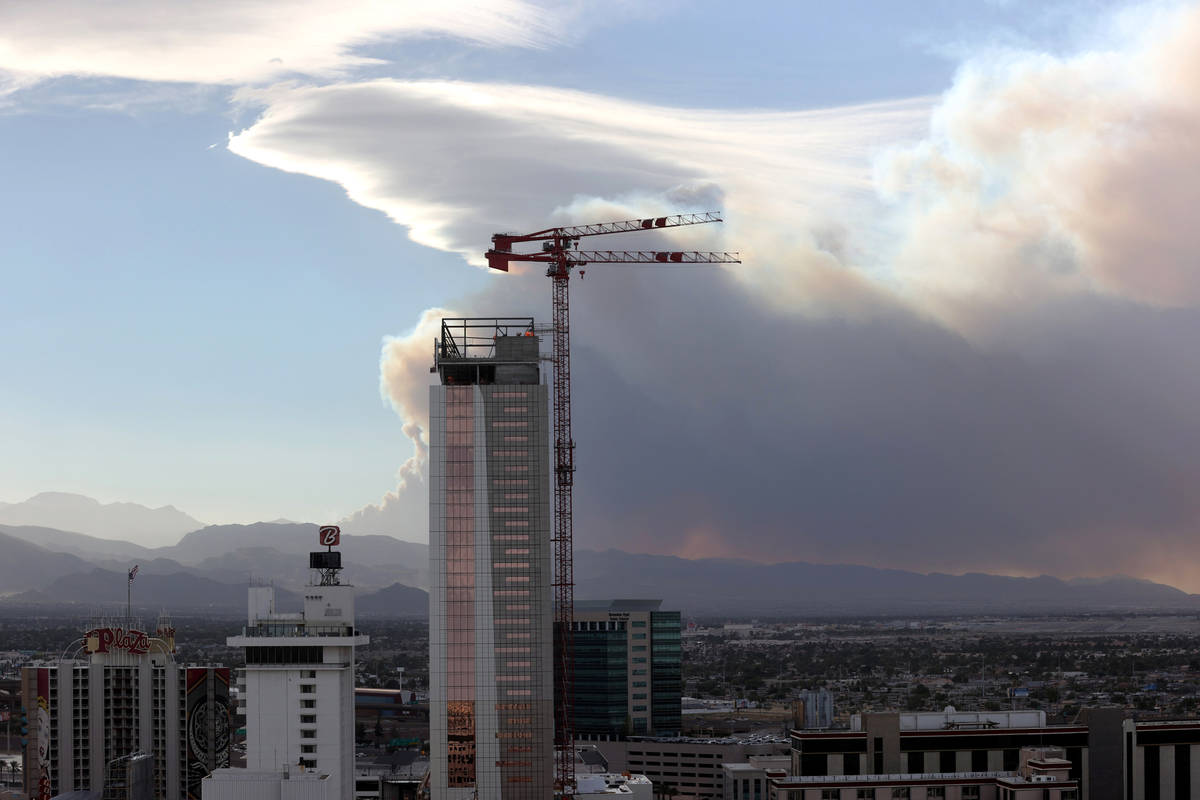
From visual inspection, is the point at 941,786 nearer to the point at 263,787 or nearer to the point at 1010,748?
the point at 1010,748

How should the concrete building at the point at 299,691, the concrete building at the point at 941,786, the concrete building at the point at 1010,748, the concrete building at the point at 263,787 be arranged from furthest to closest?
the concrete building at the point at 1010,748 < the concrete building at the point at 941,786 < the concrete building at the point at 299,691 < the concrete building at the point at 263,787

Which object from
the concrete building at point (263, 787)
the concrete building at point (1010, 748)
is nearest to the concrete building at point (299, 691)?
the concrete building at point (263, 787)

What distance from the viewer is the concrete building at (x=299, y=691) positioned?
14675 centimetres

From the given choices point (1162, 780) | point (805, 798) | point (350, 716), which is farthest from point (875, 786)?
point (350, 716)

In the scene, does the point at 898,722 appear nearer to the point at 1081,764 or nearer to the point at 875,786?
the point at 875,786

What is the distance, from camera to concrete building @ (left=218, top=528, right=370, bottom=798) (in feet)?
481

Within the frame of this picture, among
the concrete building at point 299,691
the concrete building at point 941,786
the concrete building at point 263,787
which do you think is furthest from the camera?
the concrete building at point 941,786

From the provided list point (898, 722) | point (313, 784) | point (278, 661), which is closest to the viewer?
point (313, 784)

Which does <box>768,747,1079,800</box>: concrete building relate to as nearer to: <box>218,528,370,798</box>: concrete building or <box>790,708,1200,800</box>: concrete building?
<box>790,708,1200,800</box>: concrete building

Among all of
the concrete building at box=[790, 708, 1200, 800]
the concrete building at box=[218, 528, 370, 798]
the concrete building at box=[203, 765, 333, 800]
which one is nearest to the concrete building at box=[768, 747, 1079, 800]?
the concrete building at box=[790, 708, 1200, 800]

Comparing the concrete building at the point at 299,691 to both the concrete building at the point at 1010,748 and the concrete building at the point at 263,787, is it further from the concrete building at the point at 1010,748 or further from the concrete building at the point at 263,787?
the concrete building at the point at 1010,748

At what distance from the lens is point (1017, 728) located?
169125 mm

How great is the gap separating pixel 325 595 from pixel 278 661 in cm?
1114

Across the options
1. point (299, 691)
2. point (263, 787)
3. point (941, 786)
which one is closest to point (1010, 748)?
point (941, 786)
